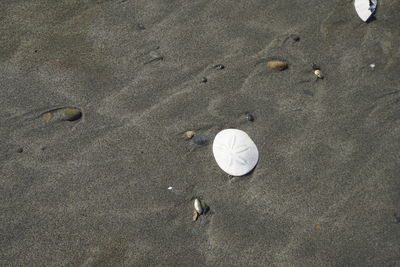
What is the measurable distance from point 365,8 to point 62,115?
2223mm

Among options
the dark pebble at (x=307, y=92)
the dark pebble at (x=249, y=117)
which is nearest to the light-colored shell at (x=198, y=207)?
the dark pebble at (x=249, y=117)

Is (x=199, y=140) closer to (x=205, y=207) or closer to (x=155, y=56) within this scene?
(x=205, y=207)

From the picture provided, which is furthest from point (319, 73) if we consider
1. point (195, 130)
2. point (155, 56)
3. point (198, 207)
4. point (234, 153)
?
point (198, 207)

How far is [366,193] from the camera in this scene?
8.66ft

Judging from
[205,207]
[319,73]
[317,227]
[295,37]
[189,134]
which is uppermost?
[295,37]

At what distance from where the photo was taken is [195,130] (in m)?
2.69

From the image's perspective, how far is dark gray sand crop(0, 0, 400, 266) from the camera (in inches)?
97.8

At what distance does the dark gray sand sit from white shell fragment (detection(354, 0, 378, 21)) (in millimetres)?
79

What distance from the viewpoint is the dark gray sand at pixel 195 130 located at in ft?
8.15

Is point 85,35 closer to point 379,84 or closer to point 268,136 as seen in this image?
point 268,136

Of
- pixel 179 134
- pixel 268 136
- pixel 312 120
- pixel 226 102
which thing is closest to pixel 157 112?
pixel 179 134

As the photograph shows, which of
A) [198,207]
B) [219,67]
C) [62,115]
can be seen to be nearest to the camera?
[198,207]

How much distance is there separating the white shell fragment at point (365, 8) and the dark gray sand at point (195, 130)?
3.1 inches

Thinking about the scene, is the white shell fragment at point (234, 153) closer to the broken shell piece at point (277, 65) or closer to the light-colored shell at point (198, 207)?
the light-colored shell at point (198, 207)
